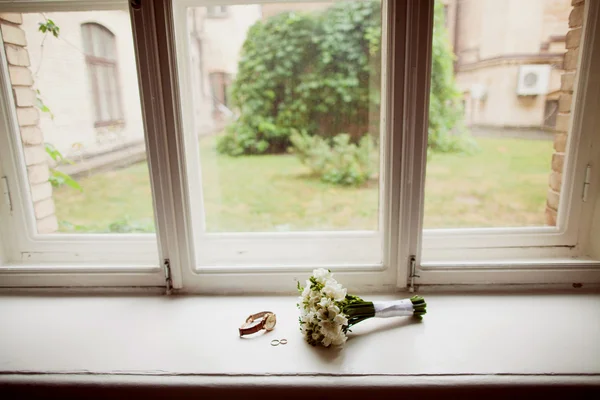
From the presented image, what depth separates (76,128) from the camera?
1.23 m

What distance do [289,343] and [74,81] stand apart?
39.4 inches

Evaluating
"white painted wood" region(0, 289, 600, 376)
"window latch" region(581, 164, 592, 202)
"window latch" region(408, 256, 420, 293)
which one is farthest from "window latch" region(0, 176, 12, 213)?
"window latch" region(581, 164, 592, 202)

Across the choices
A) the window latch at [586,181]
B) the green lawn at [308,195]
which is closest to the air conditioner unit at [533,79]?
the green lawn at [308,195]

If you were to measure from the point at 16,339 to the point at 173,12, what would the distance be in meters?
0.94

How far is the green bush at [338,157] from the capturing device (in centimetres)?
122

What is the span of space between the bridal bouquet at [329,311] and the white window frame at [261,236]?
0.16 meters

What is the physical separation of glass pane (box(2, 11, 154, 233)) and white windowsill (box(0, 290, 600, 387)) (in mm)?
286

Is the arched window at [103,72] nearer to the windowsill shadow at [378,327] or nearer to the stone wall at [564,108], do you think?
the windowsill shadow at [378,327]

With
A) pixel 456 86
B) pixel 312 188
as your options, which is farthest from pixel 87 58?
pixel 456 86

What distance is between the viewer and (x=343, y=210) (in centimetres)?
129

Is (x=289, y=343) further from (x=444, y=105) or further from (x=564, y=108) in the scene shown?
(x=564, y=108)

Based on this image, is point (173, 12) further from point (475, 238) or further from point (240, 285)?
point (475, 238)

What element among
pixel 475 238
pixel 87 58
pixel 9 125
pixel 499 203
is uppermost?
pixel 87 58

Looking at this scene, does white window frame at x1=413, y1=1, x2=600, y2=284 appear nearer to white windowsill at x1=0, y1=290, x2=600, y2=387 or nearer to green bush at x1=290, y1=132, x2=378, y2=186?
white windowsill at x1=0, y1=290, x2=600, y2=387
